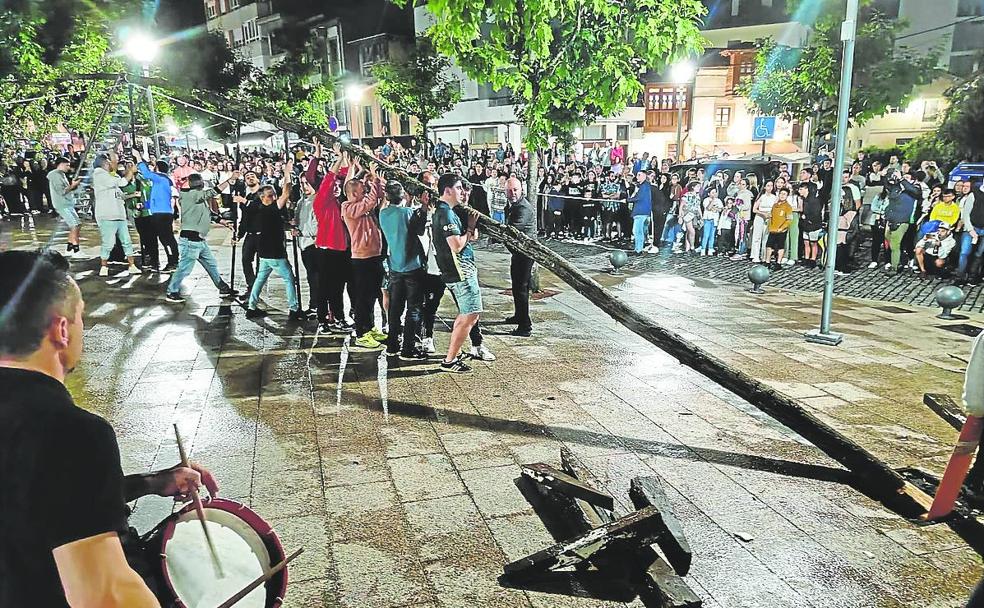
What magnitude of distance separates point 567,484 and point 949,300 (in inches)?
307

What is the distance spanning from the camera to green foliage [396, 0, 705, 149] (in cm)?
935

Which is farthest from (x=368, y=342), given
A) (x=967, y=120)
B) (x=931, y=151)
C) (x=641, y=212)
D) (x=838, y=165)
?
(x=931, y=151)

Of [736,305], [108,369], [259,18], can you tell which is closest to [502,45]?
[736,305]

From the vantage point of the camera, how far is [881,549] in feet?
12.2

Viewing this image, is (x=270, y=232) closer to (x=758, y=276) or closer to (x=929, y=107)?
(x=758, y=276)

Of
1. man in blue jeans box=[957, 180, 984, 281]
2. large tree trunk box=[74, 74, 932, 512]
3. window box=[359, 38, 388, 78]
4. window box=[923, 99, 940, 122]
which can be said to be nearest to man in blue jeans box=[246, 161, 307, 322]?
large tree trunk box=[74, 74, 932, 512]

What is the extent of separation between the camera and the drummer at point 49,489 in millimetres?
1497

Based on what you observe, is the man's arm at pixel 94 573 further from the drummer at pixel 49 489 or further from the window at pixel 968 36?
the window at pixel 968 36

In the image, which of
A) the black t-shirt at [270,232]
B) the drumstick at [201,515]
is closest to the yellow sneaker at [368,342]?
the black t-shirt at [270,232]

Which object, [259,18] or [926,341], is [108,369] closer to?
[926,341]

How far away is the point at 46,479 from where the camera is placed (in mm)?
1490

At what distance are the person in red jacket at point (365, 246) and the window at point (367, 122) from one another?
49.9m

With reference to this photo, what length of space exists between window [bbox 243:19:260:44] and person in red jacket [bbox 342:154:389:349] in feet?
230

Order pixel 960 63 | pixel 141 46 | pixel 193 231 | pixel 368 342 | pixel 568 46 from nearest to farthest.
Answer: pixel 368 342 → pixel 193 231 → pixel 568 46 → pixel 141 46 → pixel 960 63
